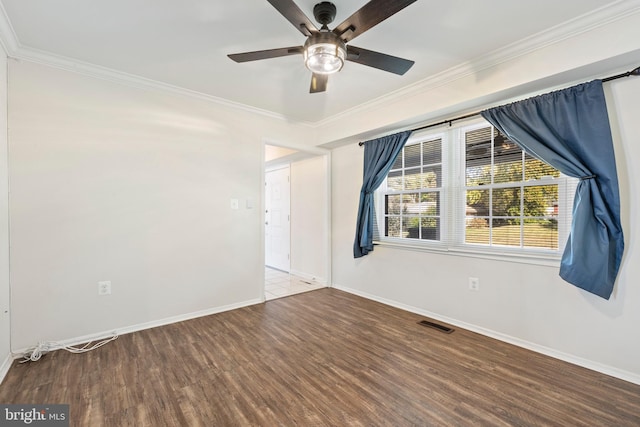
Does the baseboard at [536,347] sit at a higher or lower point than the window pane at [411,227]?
lower

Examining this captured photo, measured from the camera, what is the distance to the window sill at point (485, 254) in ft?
8.04

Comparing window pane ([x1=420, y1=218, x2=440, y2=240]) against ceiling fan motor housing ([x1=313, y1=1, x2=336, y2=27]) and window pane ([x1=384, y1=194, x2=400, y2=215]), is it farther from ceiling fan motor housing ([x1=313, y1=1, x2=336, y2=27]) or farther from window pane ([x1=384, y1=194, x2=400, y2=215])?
ceiling fan motor housing ([x1=313, y1=1, x2=336, y2=27])

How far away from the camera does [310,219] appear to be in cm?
495

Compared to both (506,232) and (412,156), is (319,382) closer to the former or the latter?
(506,232)

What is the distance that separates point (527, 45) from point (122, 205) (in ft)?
12.4

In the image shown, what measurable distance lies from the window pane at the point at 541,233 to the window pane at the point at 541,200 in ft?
0.23

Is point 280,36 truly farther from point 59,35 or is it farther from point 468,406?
point 468,406

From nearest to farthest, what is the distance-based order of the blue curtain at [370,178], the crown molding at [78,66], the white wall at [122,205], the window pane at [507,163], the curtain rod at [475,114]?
1. the curtain rod at [475,114]
2. the crown molding at [78,66]
3. the white wall at [122,205]
4. the window pane at [507,163]
5. the blue curtain at [370,178]

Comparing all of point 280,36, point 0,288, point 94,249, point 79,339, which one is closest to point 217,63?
point 280,36

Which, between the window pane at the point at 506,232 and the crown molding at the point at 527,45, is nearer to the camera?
the crown molding at the point at 527,45

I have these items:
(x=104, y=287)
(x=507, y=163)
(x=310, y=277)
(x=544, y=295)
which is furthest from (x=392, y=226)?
(x=104, y=287)

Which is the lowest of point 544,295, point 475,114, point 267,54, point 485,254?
point 544,295

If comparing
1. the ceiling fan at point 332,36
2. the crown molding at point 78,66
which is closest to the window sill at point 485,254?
the ceiling fan at point 332,36

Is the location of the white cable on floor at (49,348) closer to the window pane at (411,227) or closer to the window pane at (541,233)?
the window pane at (411,227)
